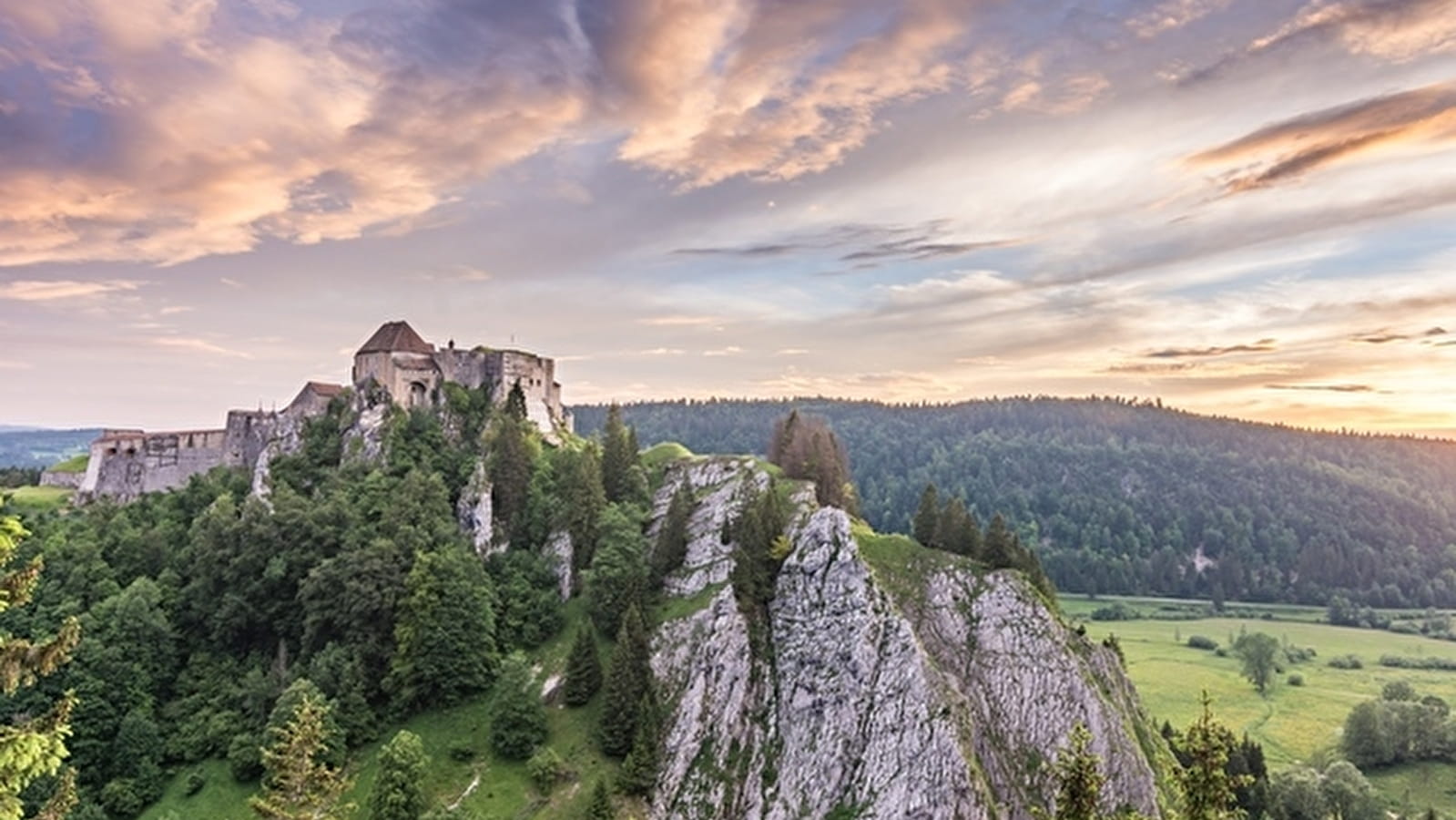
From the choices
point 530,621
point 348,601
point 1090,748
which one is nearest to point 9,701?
point 348,601

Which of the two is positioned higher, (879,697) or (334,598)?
(334,598)

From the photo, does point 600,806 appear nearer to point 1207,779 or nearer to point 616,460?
point 616,460

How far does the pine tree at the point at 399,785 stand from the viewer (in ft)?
168

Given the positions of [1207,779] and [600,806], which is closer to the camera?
[1207,779]

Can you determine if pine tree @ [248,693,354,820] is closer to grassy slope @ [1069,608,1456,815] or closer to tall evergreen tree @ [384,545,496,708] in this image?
tall evergreen tree @ [384,545,496,708]

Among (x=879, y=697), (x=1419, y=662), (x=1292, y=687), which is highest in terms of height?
(x=879, y=697)

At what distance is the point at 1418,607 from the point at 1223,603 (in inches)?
1653

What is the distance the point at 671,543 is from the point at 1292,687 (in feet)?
345

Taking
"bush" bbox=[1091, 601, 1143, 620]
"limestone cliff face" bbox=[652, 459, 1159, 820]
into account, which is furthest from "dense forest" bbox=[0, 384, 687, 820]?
"bush" bbox=[1091, 601, 1143, 620]

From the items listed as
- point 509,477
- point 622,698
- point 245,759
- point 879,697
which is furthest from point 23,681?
point 509,477

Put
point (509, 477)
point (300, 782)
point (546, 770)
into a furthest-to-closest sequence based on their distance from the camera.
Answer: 1. point (509, 477)
2. point (546, 770)
3. point (300, 782)

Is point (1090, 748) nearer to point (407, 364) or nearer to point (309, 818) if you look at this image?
point (309, 818)

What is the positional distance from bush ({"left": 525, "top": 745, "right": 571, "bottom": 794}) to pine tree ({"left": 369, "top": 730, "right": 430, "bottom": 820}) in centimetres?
696

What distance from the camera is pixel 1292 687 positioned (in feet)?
408
